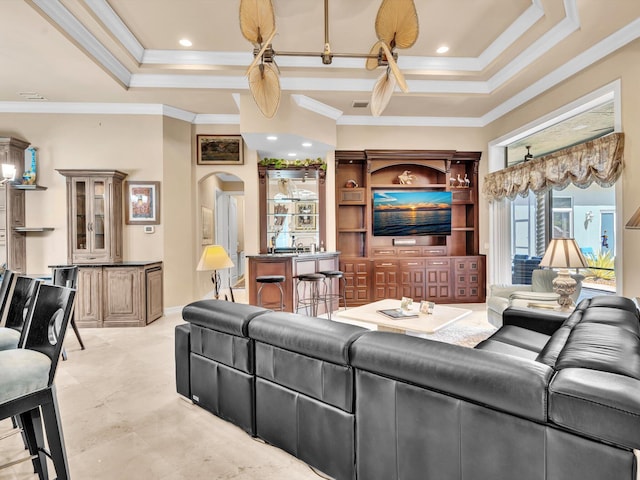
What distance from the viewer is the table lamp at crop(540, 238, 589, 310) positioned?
3281 millimetres

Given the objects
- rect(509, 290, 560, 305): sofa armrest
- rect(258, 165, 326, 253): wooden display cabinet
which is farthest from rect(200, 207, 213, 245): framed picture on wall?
rect(509, 290, 560, 305): sofa armrest

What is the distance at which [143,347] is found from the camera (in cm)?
392

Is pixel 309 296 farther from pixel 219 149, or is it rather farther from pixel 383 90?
pixel 383 90

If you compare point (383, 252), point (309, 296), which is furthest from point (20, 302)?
point (383, 252)

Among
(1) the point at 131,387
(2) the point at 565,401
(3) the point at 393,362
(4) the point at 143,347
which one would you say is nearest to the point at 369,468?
(3) the point at 393,362

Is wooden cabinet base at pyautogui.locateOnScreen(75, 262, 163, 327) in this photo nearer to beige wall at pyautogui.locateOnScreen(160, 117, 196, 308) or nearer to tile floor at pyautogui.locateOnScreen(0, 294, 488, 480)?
beige wall at pyautogui.locateOnScreen(160, 117, 196, 308)

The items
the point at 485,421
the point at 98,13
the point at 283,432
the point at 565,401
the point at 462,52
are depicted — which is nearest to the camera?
the point at 565,401

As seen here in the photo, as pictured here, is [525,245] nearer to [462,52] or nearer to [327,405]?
[462,52]

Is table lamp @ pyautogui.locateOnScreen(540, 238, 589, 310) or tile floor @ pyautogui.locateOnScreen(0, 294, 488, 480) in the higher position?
table lamp @ pyautogui.locateOnScreen(540, 238, 589, 310)

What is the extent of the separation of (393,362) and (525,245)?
223 inches

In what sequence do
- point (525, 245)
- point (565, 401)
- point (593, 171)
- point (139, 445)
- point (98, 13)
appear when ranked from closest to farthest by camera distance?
point (565, 401) → point (139, 445) → point (98, 13) → point (593, 171) → point (525, 245)

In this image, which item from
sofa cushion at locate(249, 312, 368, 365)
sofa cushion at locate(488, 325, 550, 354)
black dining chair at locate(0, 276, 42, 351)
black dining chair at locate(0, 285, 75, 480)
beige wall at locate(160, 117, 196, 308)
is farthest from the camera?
beige wall at locate(160, 117, 196, 308)

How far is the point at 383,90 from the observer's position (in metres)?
2.87

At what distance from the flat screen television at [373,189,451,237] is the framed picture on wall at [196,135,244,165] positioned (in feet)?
8.30
